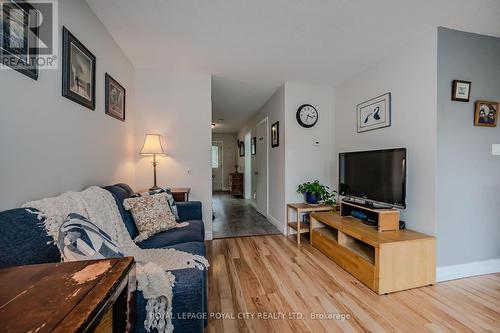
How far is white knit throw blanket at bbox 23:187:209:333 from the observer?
90 cm

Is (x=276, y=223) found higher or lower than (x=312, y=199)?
lower

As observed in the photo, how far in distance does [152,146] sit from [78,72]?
113 centimetres

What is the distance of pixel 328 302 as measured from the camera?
1642mm

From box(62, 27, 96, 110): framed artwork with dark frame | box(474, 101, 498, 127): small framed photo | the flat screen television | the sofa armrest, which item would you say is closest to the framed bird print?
the flat screen television

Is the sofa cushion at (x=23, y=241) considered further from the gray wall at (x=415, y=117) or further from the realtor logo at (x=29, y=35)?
the gray wall at (x=415, y=117)

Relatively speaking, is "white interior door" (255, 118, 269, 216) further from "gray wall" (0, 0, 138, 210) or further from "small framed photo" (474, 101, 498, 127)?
"small framed photo" (474, 101, 498, 127)

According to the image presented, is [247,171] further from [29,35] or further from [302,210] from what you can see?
[29,35]

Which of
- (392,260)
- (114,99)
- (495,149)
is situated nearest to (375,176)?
(392,260)

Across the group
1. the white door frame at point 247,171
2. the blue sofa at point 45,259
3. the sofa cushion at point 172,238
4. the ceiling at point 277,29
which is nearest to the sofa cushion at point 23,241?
the blue sofa at point 45,259

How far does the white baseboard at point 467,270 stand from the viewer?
1.94 metres

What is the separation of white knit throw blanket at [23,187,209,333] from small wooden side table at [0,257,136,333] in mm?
249

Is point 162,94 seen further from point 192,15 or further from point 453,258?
point 453,258

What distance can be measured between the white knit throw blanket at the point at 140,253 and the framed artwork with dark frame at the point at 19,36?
27.8 inches

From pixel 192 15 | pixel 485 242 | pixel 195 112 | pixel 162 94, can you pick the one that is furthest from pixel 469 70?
pixel 162 94
